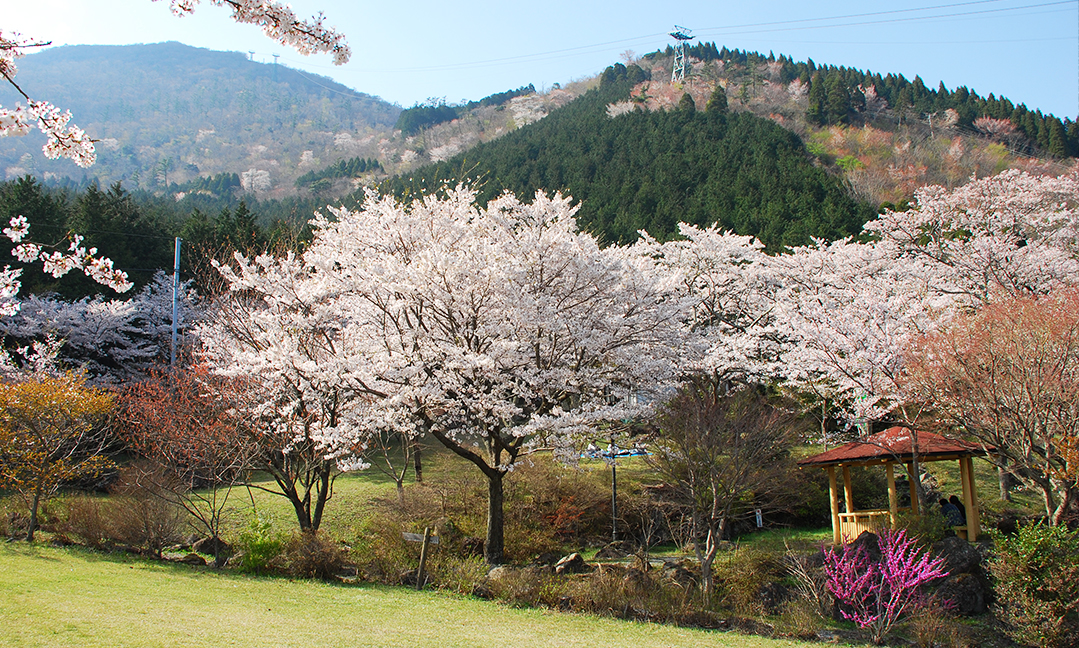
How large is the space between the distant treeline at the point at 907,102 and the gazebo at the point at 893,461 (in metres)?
44.4

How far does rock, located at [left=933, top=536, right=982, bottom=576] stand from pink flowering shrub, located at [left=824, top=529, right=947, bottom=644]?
0.78 meters

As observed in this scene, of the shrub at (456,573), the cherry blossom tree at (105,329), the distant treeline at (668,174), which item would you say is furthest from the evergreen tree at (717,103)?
the shrub at (456,573)

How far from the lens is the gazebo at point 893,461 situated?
11.8 m

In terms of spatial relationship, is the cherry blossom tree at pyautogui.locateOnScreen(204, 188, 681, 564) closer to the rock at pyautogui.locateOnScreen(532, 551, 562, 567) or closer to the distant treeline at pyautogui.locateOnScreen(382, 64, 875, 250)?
the rock at pyautogui.locateOnScreen(532, 551, 562, 567)

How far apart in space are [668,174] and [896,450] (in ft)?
111

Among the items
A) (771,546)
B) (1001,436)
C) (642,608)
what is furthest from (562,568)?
(1001,436)

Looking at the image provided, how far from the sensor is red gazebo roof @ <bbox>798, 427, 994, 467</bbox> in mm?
12000

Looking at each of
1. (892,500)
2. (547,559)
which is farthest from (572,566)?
(892,500)

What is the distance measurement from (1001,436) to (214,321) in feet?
62.7

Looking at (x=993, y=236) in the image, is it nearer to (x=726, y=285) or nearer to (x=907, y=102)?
(x=726, y=285)

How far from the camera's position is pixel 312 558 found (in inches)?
453

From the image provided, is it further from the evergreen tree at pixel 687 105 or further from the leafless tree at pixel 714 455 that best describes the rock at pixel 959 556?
the evergreen tree at pixel 687 105

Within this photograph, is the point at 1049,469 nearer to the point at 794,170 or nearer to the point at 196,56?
the point at 794,170

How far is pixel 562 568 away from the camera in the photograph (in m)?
11.4
